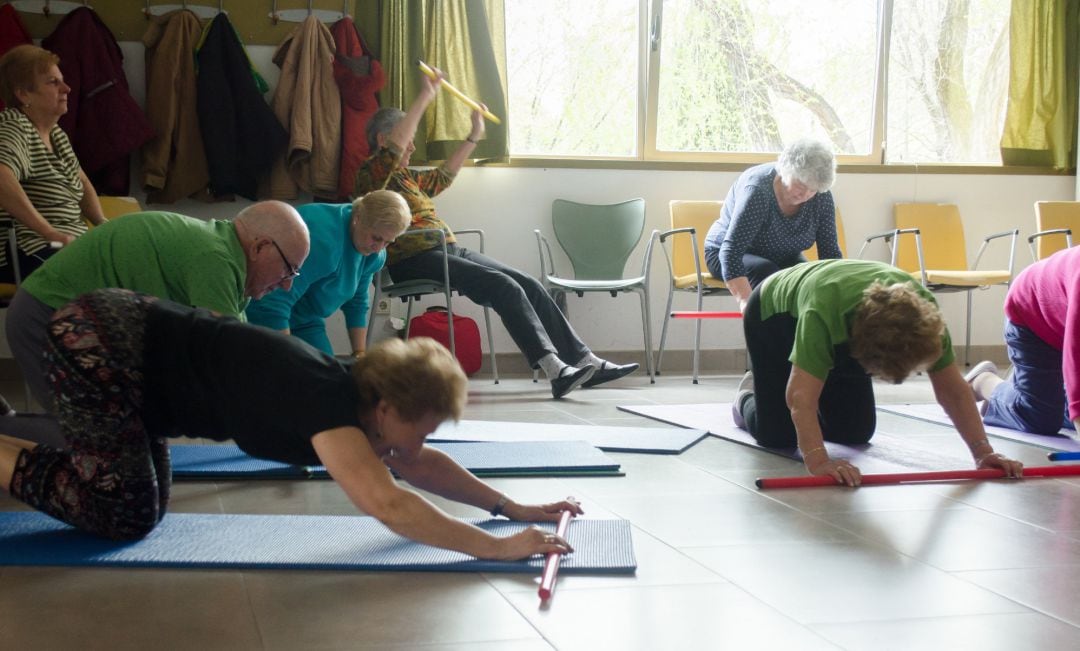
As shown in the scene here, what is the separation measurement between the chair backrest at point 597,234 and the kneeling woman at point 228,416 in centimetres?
374

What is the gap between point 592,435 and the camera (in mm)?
3551

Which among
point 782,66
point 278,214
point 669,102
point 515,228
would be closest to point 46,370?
point 278,214

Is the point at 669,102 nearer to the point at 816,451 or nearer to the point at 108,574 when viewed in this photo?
the point at 816,451

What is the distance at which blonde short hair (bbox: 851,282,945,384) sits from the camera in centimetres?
246

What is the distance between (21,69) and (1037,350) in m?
3.66

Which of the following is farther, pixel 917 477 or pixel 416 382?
pixel 917 477

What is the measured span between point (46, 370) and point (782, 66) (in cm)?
526

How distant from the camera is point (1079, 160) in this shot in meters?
6.56

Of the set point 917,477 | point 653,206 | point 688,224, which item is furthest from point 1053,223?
point 917,477

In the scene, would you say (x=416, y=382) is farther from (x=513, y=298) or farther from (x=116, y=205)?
(x=116, y=205)

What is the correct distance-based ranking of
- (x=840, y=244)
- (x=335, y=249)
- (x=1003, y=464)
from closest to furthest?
(x=1003, y=464) → (x=335, y=249) → (x=840, y=244)

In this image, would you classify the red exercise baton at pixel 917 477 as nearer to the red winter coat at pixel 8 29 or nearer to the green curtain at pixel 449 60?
the green curtain at pixel 449 60

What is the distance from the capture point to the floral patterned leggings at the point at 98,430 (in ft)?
6.42

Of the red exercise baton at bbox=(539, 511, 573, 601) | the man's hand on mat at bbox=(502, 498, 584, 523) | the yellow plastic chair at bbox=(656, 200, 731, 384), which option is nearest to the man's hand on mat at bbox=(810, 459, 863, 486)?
the man's hand on mat at bbox=(502, 498, 584, 523)
